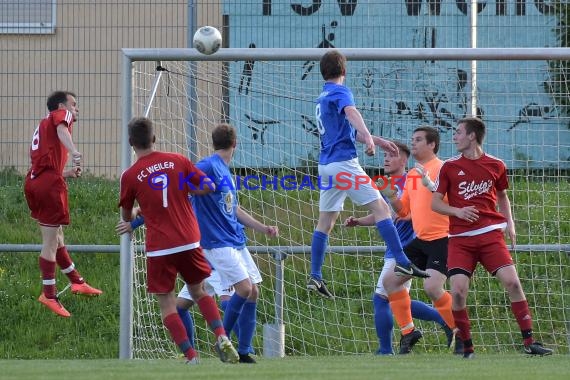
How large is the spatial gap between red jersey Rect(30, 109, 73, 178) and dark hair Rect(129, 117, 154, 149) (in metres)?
2.57

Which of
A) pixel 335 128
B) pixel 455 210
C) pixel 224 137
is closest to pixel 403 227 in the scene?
pixel 335 128

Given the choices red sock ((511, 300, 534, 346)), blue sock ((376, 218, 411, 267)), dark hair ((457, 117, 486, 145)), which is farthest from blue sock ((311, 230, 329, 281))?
red sock ((511, 300, 534, 346))

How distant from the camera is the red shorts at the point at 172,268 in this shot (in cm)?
892

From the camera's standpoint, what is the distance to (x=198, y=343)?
13047 mm

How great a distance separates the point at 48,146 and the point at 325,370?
438cm

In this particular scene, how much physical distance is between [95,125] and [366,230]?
3503 millimetres

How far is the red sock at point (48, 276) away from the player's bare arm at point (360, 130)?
3.65 metres

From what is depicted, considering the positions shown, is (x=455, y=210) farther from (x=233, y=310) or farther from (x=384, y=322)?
(x=233, y=310)

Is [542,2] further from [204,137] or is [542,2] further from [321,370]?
[321,370]

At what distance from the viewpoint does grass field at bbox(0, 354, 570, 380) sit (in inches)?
298

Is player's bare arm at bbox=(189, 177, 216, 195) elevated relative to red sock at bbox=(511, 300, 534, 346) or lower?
elevated

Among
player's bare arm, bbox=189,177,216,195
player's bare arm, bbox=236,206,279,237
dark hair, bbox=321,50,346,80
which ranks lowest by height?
player's bare arm, bbox=236,206,279,237

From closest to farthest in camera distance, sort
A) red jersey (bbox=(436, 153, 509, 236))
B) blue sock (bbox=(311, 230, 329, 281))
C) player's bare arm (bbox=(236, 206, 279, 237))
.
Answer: red jersey (bbox=(436, 153, 509, 236)) < player's bare arm (bbox=(236, 206, 279, 237)) < blue sock (bbox=(311, 230, 329, 281))

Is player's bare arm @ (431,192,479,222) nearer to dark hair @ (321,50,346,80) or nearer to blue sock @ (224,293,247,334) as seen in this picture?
dark hair @ (321,50,346,80)
